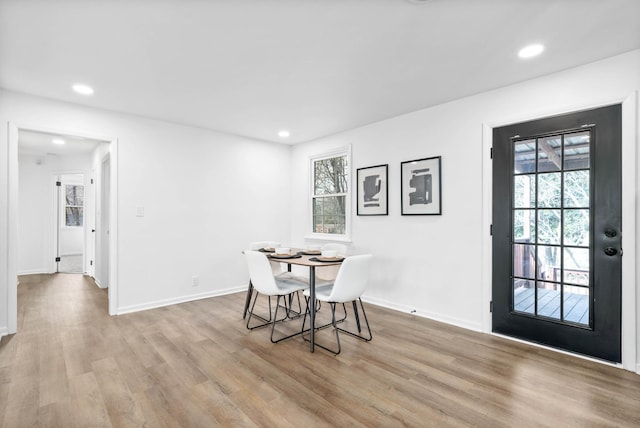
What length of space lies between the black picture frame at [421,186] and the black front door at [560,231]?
609mm

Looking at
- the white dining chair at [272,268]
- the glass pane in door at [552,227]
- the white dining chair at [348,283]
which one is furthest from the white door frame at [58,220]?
the glass pane in door at [552,227]

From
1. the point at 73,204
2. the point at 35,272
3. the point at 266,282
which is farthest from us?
the point at 73,204

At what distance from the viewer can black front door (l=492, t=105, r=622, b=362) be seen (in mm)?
2494

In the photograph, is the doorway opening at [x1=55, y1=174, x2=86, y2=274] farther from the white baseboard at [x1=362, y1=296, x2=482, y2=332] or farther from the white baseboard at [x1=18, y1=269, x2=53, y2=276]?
the white baseboard at [x1=362, y1=296, x2=482, y2=332]

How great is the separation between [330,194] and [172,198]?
2.29 m

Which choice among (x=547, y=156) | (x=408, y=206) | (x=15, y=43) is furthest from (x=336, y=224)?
(x=15, y=43)

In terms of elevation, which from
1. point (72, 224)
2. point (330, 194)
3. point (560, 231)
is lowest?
point (72, 224)

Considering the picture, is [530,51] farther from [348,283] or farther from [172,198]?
[172,198]

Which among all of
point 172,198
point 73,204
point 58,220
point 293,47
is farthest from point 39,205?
point 293,47

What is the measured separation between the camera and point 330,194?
5.01 m

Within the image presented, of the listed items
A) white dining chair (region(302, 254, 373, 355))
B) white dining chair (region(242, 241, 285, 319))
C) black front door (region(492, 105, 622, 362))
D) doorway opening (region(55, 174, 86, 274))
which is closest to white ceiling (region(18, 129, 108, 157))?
doorway opening (region(55, 174, 86, 274))

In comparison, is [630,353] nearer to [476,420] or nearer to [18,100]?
[476,420]

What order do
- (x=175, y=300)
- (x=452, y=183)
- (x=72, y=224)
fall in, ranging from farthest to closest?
(x=72, y=224), (x=175, y=300), (x=452, y=183)

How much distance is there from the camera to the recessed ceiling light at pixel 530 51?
7.72ft
